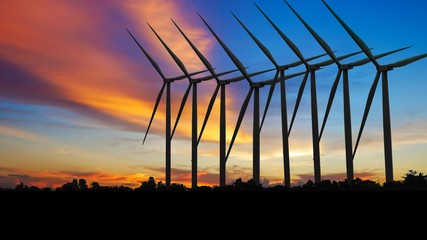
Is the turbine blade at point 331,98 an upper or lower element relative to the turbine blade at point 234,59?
lower

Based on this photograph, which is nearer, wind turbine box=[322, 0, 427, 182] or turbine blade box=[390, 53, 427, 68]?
wind turbine box=[322, 0, 427, 182]

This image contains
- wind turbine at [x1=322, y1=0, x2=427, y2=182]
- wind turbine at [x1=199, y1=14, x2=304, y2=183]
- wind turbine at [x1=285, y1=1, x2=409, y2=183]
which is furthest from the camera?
wind turbine at [x1=199, y1=14, x2=304, y2=183]

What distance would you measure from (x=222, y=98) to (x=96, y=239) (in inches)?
3007

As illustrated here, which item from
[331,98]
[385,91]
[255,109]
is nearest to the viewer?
[385,91]

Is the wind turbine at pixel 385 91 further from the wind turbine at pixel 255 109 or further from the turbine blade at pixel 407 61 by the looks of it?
the wind turbine at pixel 255 109

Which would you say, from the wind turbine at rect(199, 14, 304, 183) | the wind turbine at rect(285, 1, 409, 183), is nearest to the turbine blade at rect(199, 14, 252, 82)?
the wind turbine at rect(199, 14, 304, 183)

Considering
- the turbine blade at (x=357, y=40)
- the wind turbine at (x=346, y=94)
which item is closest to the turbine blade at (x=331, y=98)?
the wind turbine at (x=346, y=94)

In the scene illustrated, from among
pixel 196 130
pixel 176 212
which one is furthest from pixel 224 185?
pixel 176 212

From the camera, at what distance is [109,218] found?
44.0 meters

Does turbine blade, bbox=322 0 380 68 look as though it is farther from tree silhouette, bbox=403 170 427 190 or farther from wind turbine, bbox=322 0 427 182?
tree silhouette, bbox=403 170 427 190

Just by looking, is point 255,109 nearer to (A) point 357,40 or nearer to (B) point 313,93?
(B) point 313,93

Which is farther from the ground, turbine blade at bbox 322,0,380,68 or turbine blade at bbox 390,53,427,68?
turbine blade at bbox 322,0,380,68

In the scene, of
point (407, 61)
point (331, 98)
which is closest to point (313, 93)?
point (331, 98)

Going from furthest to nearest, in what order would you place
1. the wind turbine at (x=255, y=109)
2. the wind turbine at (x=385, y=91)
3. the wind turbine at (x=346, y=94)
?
1. the wind turbine at (x=255, y=109)
2. the wind turbine at (x=346, y=94)
3. the wind turbine at (x=385, y=91)
